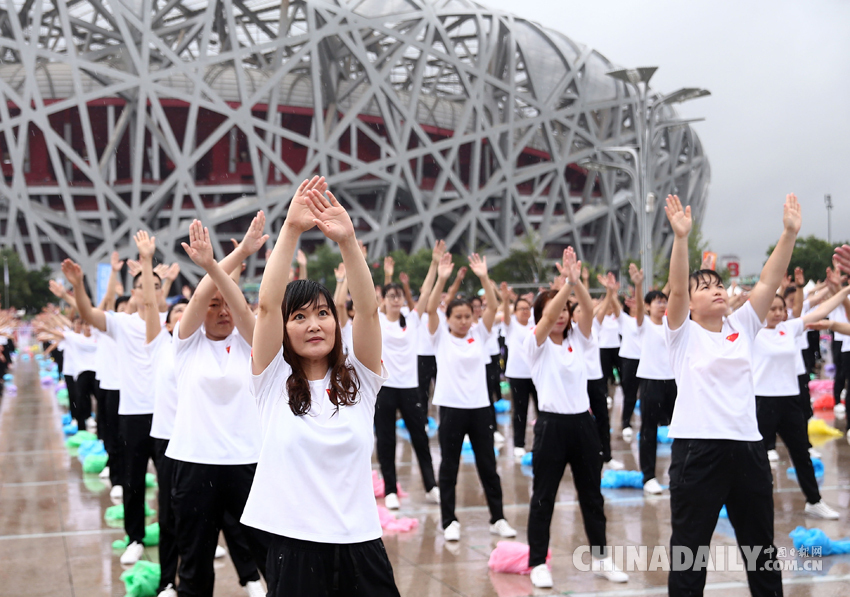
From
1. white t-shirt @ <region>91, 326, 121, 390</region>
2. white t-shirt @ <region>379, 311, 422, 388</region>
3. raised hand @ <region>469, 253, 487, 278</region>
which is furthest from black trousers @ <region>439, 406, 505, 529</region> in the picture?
white t-shirt @ <region>91, 326, 121, 390</region>

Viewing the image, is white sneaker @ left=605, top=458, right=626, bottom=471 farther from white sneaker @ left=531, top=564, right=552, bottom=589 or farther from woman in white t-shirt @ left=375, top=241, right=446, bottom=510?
white sneaker @ left=531, top=564, right=552, bottom=589

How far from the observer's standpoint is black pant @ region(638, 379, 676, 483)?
7.55m

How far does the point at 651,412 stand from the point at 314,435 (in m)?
5.66

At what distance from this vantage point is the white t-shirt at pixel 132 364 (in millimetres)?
5941

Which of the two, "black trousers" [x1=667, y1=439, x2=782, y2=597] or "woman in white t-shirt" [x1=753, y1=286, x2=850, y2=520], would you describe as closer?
"black trousers" [x1=667, y1=439, x2=782, y2=597]

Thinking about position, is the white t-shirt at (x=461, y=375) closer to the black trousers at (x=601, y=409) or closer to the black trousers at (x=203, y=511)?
the black trousers at (x=203, y=511)

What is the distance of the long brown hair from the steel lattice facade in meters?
40.2

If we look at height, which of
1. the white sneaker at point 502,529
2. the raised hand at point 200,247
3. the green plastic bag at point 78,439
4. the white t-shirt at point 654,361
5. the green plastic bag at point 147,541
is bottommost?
the green plastic bag at point 78,439

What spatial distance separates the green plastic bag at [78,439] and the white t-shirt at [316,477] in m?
9.10

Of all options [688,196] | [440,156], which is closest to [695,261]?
[440,156]

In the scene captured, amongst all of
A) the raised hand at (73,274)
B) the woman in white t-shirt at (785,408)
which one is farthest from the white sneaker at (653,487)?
the raised hand at (73,274)

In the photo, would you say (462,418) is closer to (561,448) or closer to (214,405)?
(561,448)

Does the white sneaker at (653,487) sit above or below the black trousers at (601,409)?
below

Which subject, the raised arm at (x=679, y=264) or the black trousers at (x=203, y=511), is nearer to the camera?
the raised arm at (x=679, y=264)
